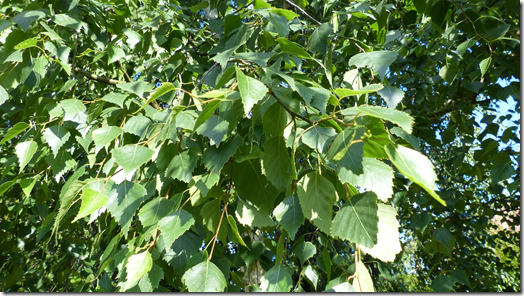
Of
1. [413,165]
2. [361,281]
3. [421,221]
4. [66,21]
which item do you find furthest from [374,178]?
[421,221]

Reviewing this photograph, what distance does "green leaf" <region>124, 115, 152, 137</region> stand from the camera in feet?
2.61

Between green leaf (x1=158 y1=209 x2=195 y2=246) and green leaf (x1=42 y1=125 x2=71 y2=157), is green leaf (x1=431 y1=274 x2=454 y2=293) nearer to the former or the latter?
green leaf (x1=158 y1=209 x2=195 y2=246)

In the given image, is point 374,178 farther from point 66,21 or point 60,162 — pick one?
point 66,21

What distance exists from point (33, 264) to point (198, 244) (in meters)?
2.82

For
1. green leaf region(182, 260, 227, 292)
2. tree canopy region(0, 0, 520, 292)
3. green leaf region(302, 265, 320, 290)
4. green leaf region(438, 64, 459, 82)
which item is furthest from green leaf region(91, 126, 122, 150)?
green leaf region(438, 64, 459, 82)

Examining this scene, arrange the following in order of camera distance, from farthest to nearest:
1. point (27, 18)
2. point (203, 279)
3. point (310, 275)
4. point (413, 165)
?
point (310, 275)
point (27, 18)
point (203, 279)
point (413, 165)

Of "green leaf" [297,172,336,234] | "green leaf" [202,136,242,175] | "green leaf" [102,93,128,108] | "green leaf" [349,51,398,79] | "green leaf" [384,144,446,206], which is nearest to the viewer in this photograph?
"green leaf" [384,144,446,206]

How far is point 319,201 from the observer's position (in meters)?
0.52

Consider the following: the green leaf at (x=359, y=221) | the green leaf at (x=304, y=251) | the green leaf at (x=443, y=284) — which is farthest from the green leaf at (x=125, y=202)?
the green leaf at (x=443, y=284)

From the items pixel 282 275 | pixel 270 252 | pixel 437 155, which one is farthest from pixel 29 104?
pixel 437 155

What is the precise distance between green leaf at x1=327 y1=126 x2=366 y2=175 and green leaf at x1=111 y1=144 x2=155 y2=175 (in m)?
0.35

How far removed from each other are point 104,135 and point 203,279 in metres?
0.39

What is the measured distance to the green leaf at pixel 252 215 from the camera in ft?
2.11

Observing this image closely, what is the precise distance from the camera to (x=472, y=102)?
213 centimetres
